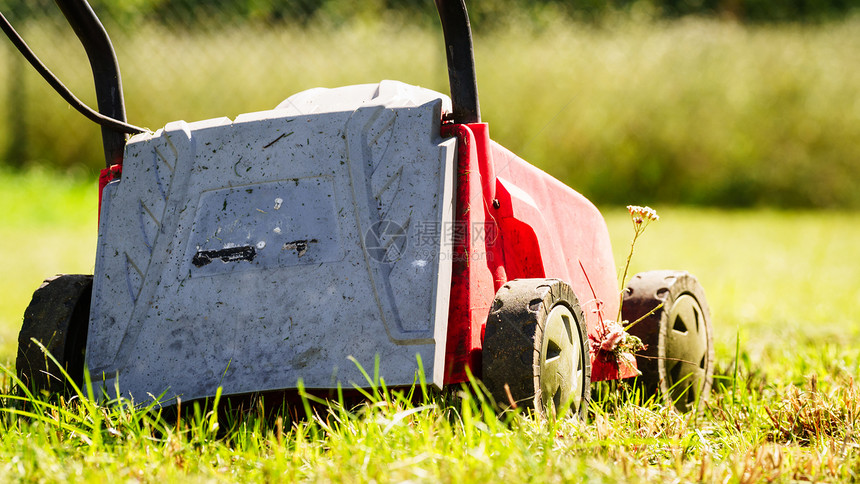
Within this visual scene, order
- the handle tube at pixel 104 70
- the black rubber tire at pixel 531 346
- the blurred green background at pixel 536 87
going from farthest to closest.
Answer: the blurred green background at pixel 536 87
the handle tube at pixel 104 70
the black rubber tire at pixel 531 346

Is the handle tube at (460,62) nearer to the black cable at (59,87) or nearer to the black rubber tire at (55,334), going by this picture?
the black cable at (59,87)

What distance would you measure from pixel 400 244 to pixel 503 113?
4719 millimetres

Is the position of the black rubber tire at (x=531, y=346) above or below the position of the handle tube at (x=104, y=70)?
below

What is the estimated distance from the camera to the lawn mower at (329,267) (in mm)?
1157

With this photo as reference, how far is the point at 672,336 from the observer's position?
A: 1.46 meters

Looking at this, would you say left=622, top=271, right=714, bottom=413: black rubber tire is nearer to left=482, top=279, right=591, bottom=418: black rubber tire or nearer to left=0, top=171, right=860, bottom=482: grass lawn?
left=0, top=171, right=860, bottom=482: grass lawn

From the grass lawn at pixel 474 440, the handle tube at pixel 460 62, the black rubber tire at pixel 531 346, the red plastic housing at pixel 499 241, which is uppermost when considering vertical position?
the handle tube at pixel 460 62

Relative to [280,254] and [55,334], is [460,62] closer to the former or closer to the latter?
[280,254]

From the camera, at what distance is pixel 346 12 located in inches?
248

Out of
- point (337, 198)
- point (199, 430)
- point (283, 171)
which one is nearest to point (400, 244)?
point (337, 198)

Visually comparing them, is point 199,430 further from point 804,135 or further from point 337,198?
point 804,135

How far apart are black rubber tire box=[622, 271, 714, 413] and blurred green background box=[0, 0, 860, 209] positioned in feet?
13.4

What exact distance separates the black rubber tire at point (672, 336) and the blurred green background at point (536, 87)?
408 cm

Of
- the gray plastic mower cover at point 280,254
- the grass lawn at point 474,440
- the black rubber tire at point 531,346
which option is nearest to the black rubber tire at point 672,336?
the grass lawn at point 474,440
